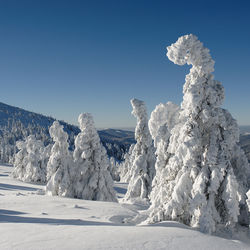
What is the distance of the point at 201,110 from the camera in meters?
12.4

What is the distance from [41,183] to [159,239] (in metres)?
47.2

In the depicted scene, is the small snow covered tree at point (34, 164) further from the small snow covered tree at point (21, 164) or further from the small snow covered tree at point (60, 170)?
the small snow covered tree at point (60, 170)

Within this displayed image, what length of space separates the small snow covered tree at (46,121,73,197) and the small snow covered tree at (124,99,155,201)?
802 centimetres

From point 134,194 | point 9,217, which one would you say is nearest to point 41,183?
point 134,194

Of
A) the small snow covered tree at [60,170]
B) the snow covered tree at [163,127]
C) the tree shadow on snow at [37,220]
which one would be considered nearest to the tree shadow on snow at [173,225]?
the tree shadow on snow at [37,220]

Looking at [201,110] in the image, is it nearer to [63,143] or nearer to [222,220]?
[222,220]

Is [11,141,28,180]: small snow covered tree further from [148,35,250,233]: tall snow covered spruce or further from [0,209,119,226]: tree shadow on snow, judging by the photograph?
[148,35,250,233]: tall snow covered spruce

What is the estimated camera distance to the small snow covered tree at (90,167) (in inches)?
1114

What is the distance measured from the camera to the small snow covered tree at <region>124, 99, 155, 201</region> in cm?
3125

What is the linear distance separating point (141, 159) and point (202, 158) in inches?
771

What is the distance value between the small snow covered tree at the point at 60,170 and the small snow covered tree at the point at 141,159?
8.02 metres

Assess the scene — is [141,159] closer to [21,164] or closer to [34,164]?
[34,164]

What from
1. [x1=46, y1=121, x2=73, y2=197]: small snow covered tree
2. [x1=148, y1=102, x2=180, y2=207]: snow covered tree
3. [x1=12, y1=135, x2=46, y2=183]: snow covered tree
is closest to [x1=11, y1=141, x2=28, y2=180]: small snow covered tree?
[x1=12, y1=135, x2=46, y2=183]: snow covered tree

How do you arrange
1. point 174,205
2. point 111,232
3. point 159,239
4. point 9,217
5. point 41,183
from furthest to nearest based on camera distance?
1. point 41,183
2. point 9,217
3. point 174,205
4. point 111,232
5. point 159,239
